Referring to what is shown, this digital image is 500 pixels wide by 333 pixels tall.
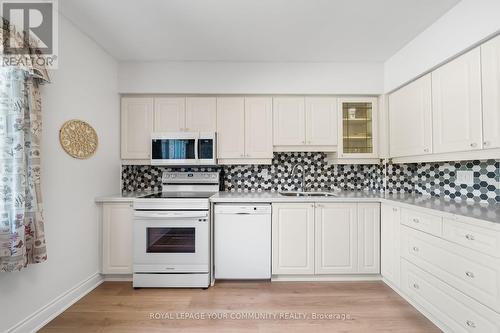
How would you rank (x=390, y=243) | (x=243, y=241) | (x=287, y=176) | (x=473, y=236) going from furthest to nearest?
(x=287, y=176)
(x=243, y=241)
(x=390, y=243)
(x=473, y=236)

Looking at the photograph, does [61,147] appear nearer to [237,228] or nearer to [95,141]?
[95,141]

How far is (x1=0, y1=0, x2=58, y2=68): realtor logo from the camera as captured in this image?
1.62 metres

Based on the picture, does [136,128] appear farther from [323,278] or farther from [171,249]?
[323,278]

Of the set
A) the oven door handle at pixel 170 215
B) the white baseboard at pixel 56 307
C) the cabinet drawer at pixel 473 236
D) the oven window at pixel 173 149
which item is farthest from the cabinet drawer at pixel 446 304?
the white baseboard at pixel 56 307

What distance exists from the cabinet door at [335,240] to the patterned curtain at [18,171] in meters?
2.39

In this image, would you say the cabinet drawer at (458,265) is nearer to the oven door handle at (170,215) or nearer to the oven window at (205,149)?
the oven door handle at (170,215)

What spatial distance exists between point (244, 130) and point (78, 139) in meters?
1.69

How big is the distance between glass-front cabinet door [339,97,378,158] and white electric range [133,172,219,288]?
182 centimetres

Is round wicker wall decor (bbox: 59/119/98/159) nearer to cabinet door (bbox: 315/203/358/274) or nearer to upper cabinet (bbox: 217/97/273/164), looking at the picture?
upper cabinet (bbox: 217/97/273/164)

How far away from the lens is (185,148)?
2932 mm

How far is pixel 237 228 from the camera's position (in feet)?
8.73

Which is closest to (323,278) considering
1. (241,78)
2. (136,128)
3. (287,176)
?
(287,176)

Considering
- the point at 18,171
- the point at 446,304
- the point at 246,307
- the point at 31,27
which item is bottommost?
the point at 246,307

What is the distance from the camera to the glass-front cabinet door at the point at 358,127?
121 inches
